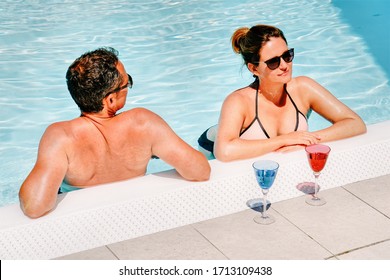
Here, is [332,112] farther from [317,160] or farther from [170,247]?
[170,247]

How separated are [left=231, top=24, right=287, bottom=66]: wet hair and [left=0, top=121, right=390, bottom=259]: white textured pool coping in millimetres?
641

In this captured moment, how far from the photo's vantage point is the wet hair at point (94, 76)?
142 inches

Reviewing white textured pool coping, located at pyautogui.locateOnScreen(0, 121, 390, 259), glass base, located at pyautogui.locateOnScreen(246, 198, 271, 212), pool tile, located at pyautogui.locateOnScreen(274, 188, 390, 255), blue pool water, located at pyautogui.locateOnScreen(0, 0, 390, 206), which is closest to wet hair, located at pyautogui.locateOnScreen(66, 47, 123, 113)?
white textured pool coping, located at pyautogui.locateOnScreen(0, 121, 390, 259)

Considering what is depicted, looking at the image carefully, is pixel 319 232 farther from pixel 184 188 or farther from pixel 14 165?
pixel 14 165

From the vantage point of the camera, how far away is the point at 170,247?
3545 millimetres

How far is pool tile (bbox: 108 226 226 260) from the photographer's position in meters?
3.47

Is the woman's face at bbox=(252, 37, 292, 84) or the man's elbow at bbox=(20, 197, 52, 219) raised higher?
the woman's face at bbox=(252, 37, 292, 84)

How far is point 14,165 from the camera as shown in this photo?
612 centimetres

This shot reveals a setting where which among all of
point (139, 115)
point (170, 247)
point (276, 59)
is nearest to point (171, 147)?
point (139, 115)

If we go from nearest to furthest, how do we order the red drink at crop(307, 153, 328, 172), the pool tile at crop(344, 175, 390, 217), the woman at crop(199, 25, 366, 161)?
1. the red drink at crop(307, 153, 328, 172)
2. the pool tile at crop(344, 175, 390, 217)
3. the woman at crop(199, 25, 366, 161)

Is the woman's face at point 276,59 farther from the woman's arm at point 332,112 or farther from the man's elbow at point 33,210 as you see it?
the man's elbow at point 33,210

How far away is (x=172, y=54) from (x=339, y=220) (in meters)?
4.49

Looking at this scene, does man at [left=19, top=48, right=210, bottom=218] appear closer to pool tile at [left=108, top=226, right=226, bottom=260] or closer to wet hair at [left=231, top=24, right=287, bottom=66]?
pool tile at [left=108, top=226, right=226, bottom=260]
